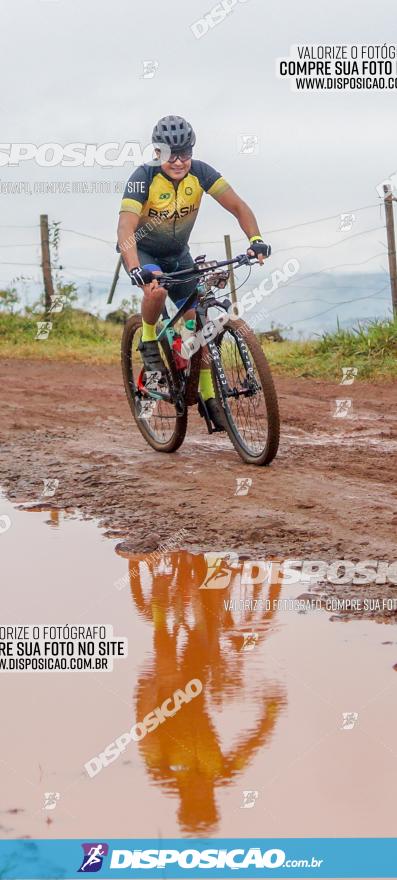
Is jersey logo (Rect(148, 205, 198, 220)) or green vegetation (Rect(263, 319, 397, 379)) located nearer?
jersey logo (Rect(148, 205, 198, 220))

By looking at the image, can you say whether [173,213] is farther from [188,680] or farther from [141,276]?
[188,680]

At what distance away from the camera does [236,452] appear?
790cm

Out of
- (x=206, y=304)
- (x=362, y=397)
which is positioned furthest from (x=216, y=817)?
(x=362, y=397)

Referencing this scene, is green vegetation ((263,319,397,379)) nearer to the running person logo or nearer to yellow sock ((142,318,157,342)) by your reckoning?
yellow sock ((142,318,157,342))

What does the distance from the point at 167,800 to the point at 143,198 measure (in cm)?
498

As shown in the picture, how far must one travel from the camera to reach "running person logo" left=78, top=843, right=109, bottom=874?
9.42 ft

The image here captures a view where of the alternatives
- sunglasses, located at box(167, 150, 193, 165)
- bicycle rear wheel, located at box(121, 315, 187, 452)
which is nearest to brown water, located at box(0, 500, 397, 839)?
bicycle rear wheel, located at box(121, 315, 187, 452)

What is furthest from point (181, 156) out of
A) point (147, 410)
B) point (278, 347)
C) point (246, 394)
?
point (278, 347)

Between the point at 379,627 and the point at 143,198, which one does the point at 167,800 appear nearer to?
the point at 379,627

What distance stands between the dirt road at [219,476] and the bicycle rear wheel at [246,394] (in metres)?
0.17

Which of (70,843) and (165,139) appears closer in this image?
(70,843)

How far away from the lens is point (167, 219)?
24.5ft

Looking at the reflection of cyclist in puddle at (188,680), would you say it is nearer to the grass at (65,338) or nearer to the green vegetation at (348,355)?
the green vegetation at (348,355)

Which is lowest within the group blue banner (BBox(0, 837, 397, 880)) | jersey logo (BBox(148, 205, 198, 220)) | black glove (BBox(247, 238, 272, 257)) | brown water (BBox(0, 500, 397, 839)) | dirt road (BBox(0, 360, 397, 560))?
blue banner (BBox(0, 837, 397, 880))
